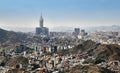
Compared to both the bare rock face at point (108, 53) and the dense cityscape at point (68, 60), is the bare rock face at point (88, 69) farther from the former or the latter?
the bare rock face at point (108, 53)

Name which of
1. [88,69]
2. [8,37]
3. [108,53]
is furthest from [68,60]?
[8,37]

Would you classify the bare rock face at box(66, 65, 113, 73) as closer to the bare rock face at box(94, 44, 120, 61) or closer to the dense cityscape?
the dense cityscape

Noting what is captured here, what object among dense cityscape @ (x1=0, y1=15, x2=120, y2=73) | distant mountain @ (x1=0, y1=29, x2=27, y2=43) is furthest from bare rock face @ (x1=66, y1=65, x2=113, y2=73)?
distant mountain @ (x1=0, y1=29, x2=27, y2=43)

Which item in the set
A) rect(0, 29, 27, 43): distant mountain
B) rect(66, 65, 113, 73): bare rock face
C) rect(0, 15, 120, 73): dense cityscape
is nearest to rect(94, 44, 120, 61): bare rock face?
rect(0, 15, 120, 73): dense cityscape

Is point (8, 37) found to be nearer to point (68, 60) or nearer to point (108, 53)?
point (68, 60)

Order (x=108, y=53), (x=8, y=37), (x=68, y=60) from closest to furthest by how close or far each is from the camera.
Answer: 1. (x=68, y=60)
2. (x=108, y=53)
3. (x=8, y=37)

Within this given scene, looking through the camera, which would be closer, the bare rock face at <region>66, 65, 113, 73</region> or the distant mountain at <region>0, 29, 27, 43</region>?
the bare rock face at <region>66, 65, 113, 73</region>

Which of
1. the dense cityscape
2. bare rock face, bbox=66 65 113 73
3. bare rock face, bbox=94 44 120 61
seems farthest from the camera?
bare rock face, bbox=94 44 120 61

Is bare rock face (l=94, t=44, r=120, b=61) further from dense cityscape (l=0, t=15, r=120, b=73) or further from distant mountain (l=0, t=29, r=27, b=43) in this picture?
distant mountain (l=0, t=29, r=27, b=43)

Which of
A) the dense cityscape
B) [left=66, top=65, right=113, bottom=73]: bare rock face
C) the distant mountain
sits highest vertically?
[left=66, top=65, right=113, bottom=73]: bare rock face

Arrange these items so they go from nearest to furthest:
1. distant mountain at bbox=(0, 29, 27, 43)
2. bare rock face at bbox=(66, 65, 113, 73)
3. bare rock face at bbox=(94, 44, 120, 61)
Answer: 1. bare rock face at bbox=(66, 65, 113, 73)
2. bare rock face at bbox=(94, 44, 120, 61)
3. distant mountain at bbox=(0, 29, 27, 43)

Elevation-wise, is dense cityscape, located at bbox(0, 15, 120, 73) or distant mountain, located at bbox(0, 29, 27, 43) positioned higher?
dense cityscape, located at bbox(0, 15, 120, 73)
